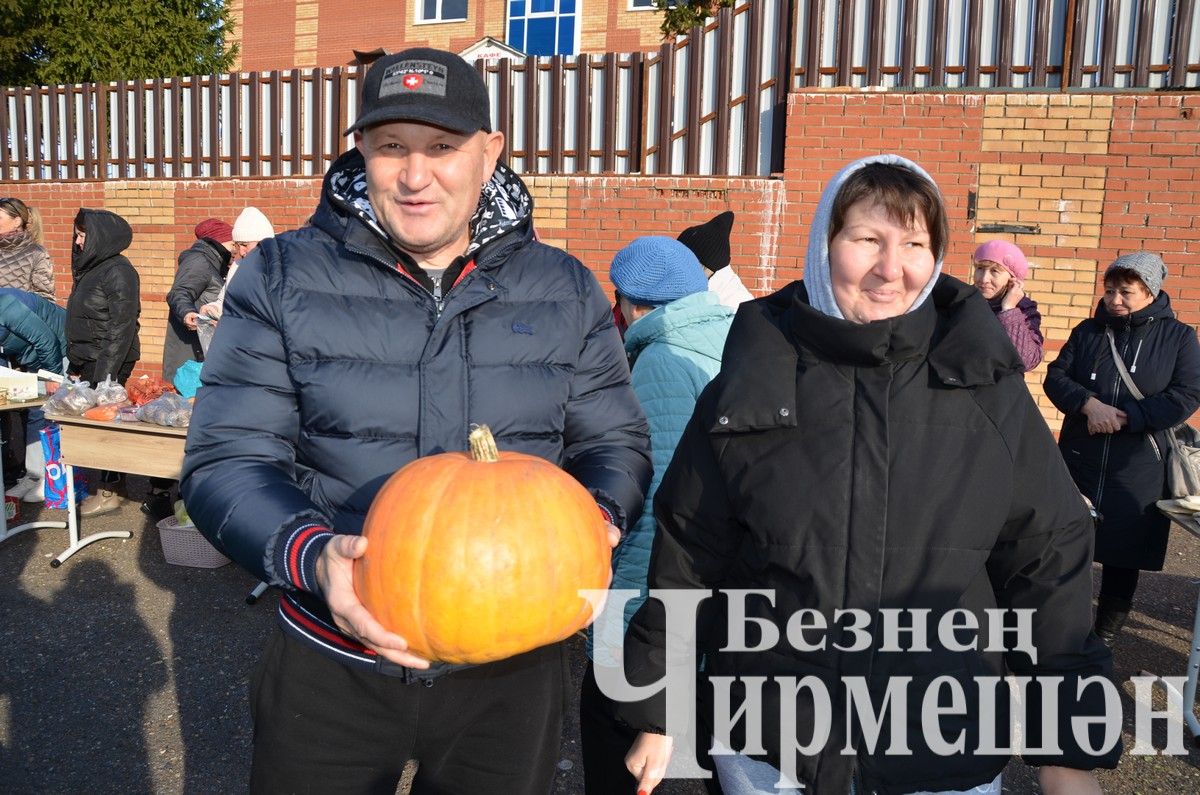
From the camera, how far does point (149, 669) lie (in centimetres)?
407

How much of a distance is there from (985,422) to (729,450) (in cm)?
52

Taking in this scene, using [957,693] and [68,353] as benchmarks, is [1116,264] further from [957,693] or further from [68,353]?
[68,353]

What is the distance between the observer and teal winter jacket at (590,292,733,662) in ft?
8.95

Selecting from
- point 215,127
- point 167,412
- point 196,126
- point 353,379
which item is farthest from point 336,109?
point 353,379

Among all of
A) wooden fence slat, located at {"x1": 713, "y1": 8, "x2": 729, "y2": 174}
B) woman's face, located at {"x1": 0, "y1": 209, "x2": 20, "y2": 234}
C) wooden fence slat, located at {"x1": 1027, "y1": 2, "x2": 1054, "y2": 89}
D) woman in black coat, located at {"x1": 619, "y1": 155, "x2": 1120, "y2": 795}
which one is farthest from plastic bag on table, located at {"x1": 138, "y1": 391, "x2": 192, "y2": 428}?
wooden fence slat, located at {"x1": 1027, "y1": 2, "x2": 1054, "y2": 89}

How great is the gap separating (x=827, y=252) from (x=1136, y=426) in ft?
11.0

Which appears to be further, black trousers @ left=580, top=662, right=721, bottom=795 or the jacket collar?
black trousers @ left=580, top=662, right=721, bottom=795

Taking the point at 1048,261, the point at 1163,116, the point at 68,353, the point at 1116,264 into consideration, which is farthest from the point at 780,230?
the point at 68,353

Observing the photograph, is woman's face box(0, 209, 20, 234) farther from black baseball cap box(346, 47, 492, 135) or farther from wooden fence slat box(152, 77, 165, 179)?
black baseball cap box(346, 47, 492, 135)

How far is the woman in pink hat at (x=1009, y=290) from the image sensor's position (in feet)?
16.8

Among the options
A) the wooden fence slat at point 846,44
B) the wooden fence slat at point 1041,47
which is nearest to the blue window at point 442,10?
the wooden fence slat at point 846,44

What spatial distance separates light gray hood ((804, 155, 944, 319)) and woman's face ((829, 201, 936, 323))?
0.02 metres

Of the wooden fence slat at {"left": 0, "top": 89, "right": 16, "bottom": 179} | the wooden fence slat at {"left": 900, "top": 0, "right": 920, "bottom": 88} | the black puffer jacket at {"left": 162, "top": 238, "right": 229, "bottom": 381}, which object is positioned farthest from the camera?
the wooden fence slat at {"left": 0, "top": 89, "right": 16, "bottom": 179}

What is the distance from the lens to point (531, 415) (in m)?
1.72
